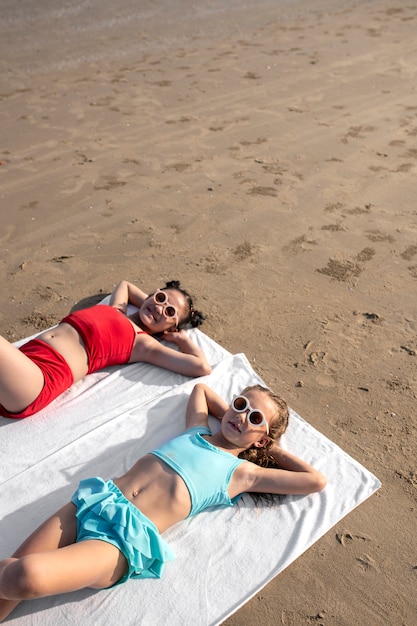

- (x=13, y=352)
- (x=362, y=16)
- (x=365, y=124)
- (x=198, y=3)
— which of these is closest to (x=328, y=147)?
(x=365, y=124)

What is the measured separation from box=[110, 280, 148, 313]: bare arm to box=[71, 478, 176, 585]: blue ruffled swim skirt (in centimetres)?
173

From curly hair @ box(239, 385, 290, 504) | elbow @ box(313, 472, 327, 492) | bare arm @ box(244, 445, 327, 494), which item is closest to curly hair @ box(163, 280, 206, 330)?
curly hair @ box(239, 385, 290, 504)

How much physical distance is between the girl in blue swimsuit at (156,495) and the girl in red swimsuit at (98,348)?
52cm

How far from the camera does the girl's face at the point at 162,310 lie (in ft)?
13.2

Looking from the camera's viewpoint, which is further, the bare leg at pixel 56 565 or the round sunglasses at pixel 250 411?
the round sunglasses at pixel 250 411

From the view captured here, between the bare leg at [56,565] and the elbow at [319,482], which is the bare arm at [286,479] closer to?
Answer: the elbow at [319,482]

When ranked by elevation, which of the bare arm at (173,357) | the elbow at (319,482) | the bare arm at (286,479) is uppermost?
the bare arm at (173,357)

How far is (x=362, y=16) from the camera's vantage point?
40.8 feet

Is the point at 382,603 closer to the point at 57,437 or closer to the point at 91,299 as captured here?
the point at 57,437

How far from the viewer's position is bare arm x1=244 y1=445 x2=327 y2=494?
3068 millimetres

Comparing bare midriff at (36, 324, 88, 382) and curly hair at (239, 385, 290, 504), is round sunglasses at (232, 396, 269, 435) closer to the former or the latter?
curly hair at (239, 385, 290, 504)

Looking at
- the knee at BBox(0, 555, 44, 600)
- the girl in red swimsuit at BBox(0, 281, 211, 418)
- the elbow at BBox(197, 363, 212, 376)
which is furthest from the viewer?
the elbow at BBox(197, 363, 212, 376)

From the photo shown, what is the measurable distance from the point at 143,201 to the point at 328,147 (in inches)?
95.2

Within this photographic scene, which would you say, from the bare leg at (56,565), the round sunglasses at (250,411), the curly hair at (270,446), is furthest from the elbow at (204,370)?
the bare leg at (56,565)
